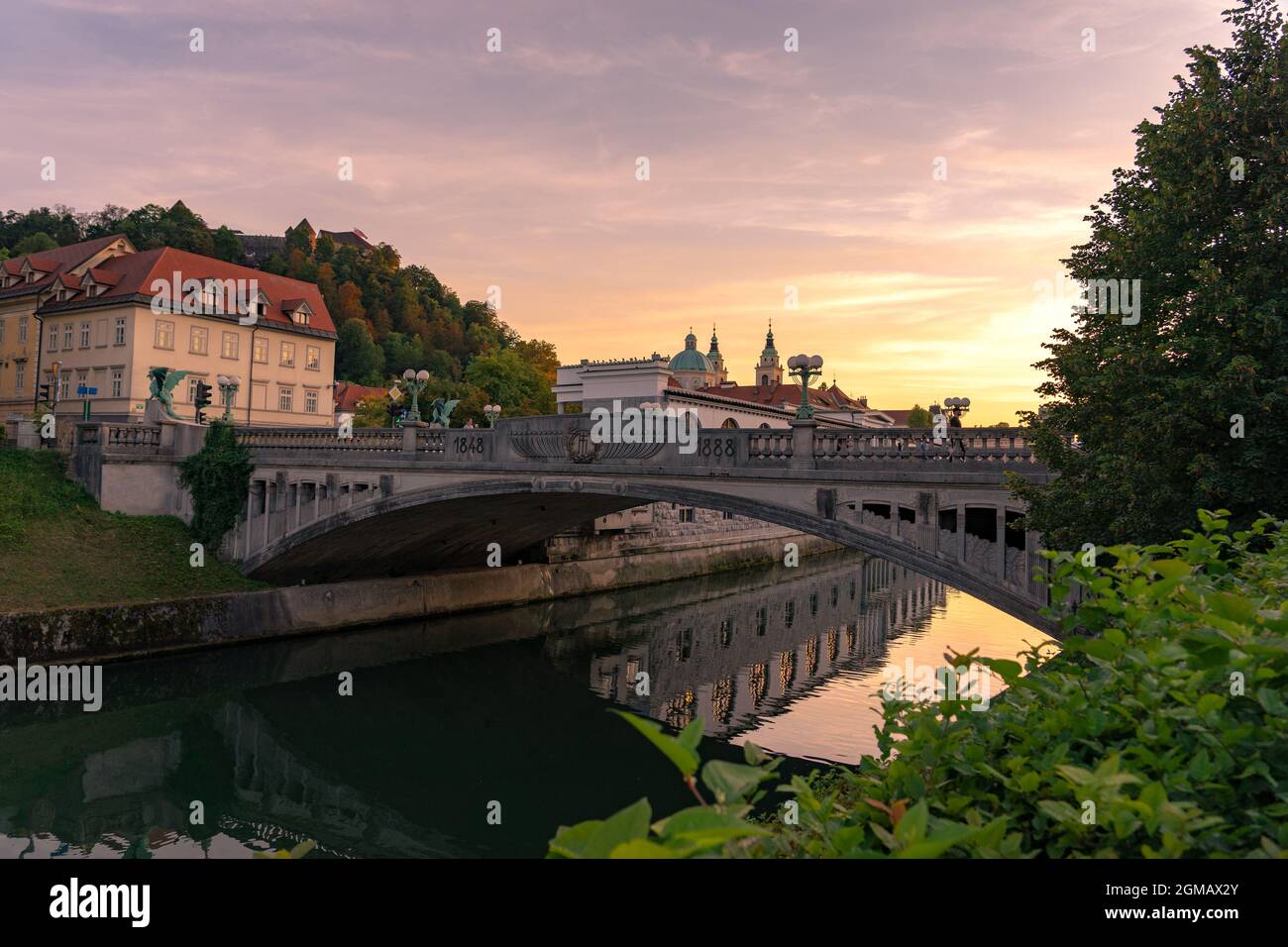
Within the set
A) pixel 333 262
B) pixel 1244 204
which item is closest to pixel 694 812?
pixel 1244 204

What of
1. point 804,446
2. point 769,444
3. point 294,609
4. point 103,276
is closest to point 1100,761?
point 804,446

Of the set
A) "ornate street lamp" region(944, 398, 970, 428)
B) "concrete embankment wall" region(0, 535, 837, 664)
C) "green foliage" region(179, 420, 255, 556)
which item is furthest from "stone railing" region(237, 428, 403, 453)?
"ornate street lamp" region(944, 398, 970, 428)

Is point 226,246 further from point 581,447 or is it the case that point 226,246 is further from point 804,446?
point 804,446

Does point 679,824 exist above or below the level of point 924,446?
below

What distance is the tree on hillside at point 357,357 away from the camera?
87.6 m

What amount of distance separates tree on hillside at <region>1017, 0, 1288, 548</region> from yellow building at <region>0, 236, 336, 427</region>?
130ft

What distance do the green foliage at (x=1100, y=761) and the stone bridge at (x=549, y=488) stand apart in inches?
130

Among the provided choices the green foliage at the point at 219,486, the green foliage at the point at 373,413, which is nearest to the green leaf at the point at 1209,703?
the green foliage at the point at 219,486

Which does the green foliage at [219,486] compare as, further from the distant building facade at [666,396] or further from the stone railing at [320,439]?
the distant building facade at [666,396]

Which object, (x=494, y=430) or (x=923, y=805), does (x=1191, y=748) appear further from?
(x=494, y=430)

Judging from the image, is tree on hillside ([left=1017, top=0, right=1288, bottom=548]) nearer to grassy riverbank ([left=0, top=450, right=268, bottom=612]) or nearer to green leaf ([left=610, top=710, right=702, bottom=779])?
green leaf ([left=610, top=710, right=702, bottom=779])

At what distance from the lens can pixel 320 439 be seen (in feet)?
89.1

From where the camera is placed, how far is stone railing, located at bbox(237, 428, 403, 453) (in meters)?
25.5

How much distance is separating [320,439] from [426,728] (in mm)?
10404
